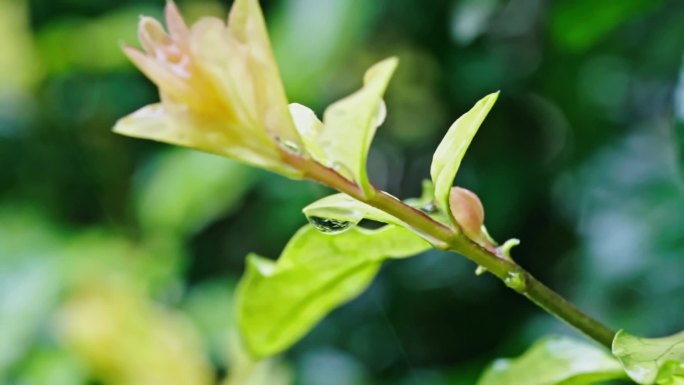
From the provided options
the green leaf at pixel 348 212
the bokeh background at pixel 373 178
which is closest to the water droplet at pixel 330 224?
the green leaf at pixel 348 212

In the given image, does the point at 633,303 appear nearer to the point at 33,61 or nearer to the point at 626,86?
the point at 626,86

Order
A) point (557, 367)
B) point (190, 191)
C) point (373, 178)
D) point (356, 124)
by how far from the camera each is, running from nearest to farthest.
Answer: point (356, 124) → point (557, 367) → point (190, 191) → point (373, 178)

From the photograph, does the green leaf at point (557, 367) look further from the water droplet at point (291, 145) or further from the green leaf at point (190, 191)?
the green leaf at point (190, 191)

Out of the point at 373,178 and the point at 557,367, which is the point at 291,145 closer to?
the point at 557,367

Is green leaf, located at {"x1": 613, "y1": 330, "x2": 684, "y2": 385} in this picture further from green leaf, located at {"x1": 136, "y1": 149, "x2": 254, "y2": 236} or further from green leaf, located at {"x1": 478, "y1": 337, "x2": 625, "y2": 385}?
green leaf, located at {"x1": 136, "y1": 149, "x2": 254, "y2": 236}

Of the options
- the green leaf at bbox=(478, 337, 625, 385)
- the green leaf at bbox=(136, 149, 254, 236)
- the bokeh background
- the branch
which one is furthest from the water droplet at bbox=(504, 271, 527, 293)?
the green leaf at bbox=(136, 149, 254, 236)

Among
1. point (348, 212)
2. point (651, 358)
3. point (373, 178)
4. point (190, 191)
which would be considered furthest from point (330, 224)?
point (373, 178)

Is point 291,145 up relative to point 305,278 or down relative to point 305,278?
up
